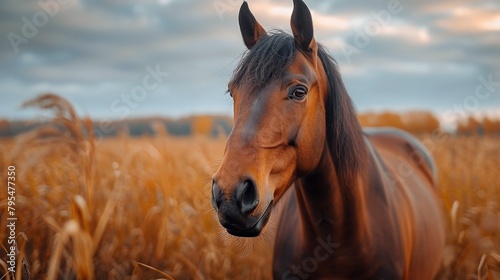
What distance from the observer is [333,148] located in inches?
94.3

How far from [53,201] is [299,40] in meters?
3.14

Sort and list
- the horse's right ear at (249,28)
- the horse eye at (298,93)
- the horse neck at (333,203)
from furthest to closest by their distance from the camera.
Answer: the horse's right ear at (249,28) < the horse neck at (333,203) < the horse eye at (298,93)

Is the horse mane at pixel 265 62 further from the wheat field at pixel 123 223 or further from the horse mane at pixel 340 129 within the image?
the wheat field at pixel 123 223

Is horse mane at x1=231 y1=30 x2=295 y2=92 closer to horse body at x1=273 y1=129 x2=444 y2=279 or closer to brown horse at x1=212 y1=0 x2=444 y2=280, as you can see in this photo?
brown horse at x1=212 y1=0 x2=444 y2=280

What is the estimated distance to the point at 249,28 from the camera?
2.52 m

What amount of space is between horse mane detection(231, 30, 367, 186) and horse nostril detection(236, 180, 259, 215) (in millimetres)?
580

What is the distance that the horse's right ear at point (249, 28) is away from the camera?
97.8 inches

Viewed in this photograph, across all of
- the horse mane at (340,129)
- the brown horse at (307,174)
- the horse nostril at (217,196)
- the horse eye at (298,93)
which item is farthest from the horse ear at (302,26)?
the horse nostril at (217,196)

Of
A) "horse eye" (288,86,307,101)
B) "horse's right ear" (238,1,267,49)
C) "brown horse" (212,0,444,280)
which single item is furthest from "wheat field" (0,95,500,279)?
"horse's right ear" (238,1,267,49)

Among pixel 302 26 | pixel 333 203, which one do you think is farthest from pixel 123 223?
pixel 302 26

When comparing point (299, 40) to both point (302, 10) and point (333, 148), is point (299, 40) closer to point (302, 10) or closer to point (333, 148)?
point (302, 10)

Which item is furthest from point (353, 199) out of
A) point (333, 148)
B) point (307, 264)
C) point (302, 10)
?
point (302, 10)

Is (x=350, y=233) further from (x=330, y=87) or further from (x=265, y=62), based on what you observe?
(x=265, y=62)

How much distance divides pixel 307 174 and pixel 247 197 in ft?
1.91
